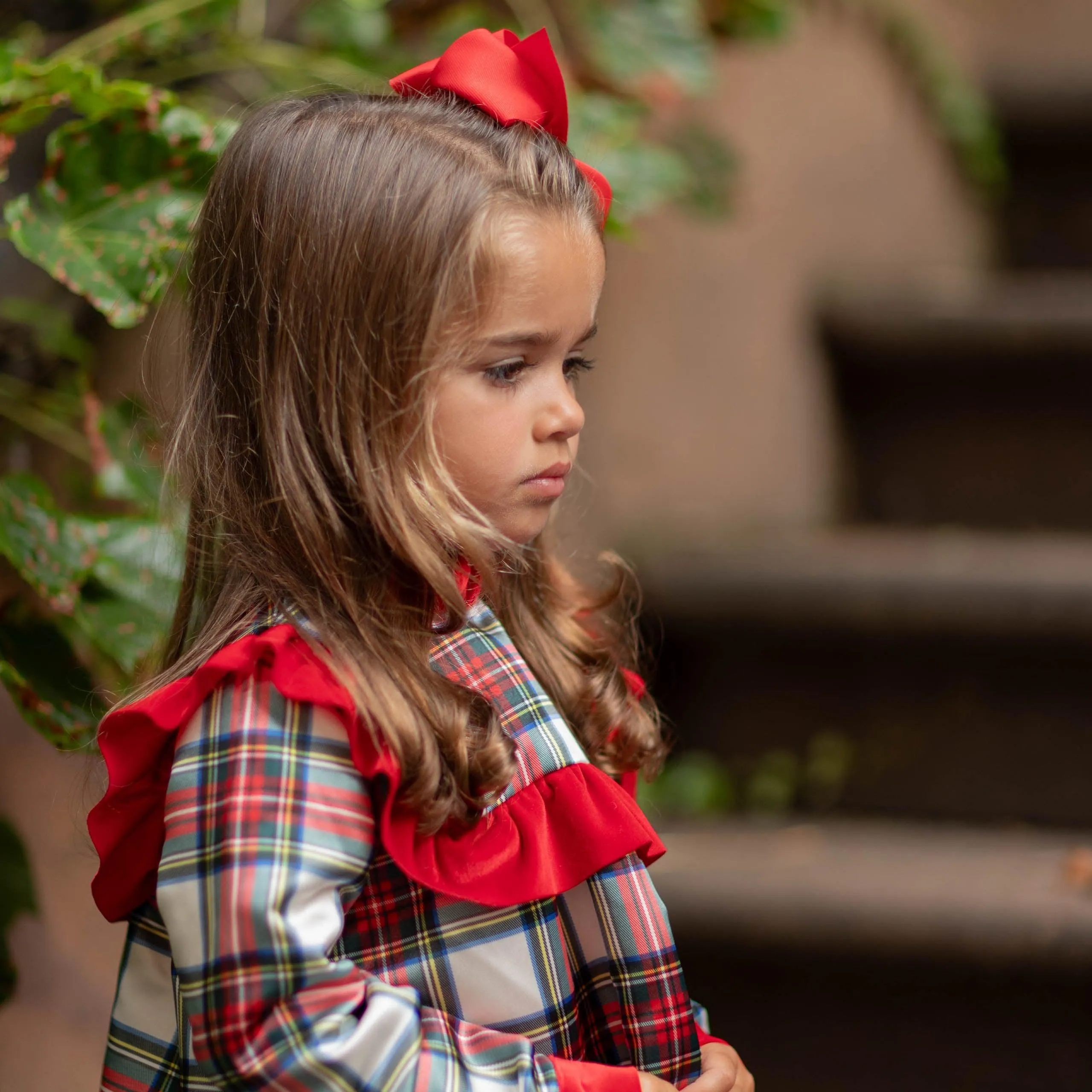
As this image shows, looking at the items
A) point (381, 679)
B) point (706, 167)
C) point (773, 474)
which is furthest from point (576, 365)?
point (773, 474)

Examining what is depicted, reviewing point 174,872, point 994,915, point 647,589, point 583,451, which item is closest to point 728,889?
point 994,915

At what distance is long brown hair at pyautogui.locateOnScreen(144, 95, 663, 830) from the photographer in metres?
0.62

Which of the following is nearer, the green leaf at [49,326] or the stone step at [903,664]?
the green leaf at [49,326]

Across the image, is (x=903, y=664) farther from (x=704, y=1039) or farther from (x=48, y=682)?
(x=48, y=682)

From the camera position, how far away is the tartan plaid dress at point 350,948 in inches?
21.3

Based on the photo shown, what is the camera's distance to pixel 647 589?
1415mm

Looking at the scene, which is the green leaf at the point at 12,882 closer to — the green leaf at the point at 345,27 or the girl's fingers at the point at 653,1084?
the girl's fingers at the point at 653,1084

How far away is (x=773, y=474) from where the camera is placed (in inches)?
66.7

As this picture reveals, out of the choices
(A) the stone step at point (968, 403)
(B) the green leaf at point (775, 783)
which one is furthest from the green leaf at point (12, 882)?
(A) the stone step at point (968, 403)

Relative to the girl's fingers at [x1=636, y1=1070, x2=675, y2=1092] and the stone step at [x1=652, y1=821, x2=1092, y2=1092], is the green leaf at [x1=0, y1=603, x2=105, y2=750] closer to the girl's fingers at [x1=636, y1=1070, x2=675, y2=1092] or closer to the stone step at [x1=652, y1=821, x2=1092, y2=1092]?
the girl's fingers at [x1=636, y1=1070, x2=675, y2=1092]

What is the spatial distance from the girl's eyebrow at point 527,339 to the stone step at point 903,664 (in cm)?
73

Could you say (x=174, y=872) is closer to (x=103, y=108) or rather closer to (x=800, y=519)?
(x=103, y=108)

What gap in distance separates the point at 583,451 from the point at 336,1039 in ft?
3.10

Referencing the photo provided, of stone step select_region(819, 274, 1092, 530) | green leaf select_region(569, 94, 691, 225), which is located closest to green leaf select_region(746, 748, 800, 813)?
stone step select_region(819, 274, 1092, 530)
